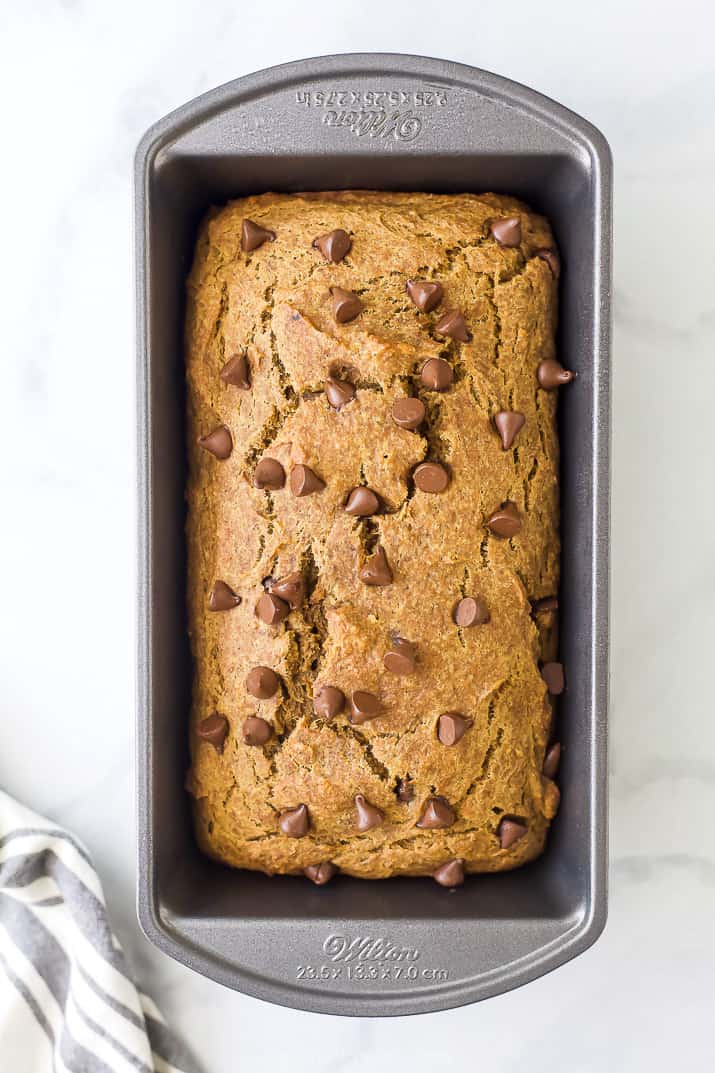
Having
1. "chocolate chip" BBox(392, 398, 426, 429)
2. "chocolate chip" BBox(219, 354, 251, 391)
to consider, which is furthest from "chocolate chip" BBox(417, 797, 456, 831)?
"chocolate chip" BBox(219, 354, 251, 391)

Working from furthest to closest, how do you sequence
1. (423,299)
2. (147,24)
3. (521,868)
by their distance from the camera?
(147,24)
(521,868)
(423,299)

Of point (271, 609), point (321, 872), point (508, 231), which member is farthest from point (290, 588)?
point (508, 231)

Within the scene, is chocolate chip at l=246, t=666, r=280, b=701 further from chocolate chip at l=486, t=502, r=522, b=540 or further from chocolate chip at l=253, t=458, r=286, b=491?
chocolate chip at l=486, t=502, r=522, b=540

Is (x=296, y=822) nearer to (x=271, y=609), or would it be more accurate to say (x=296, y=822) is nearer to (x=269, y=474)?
(x=271, y=609)

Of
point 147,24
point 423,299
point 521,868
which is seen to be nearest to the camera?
point 423,299
